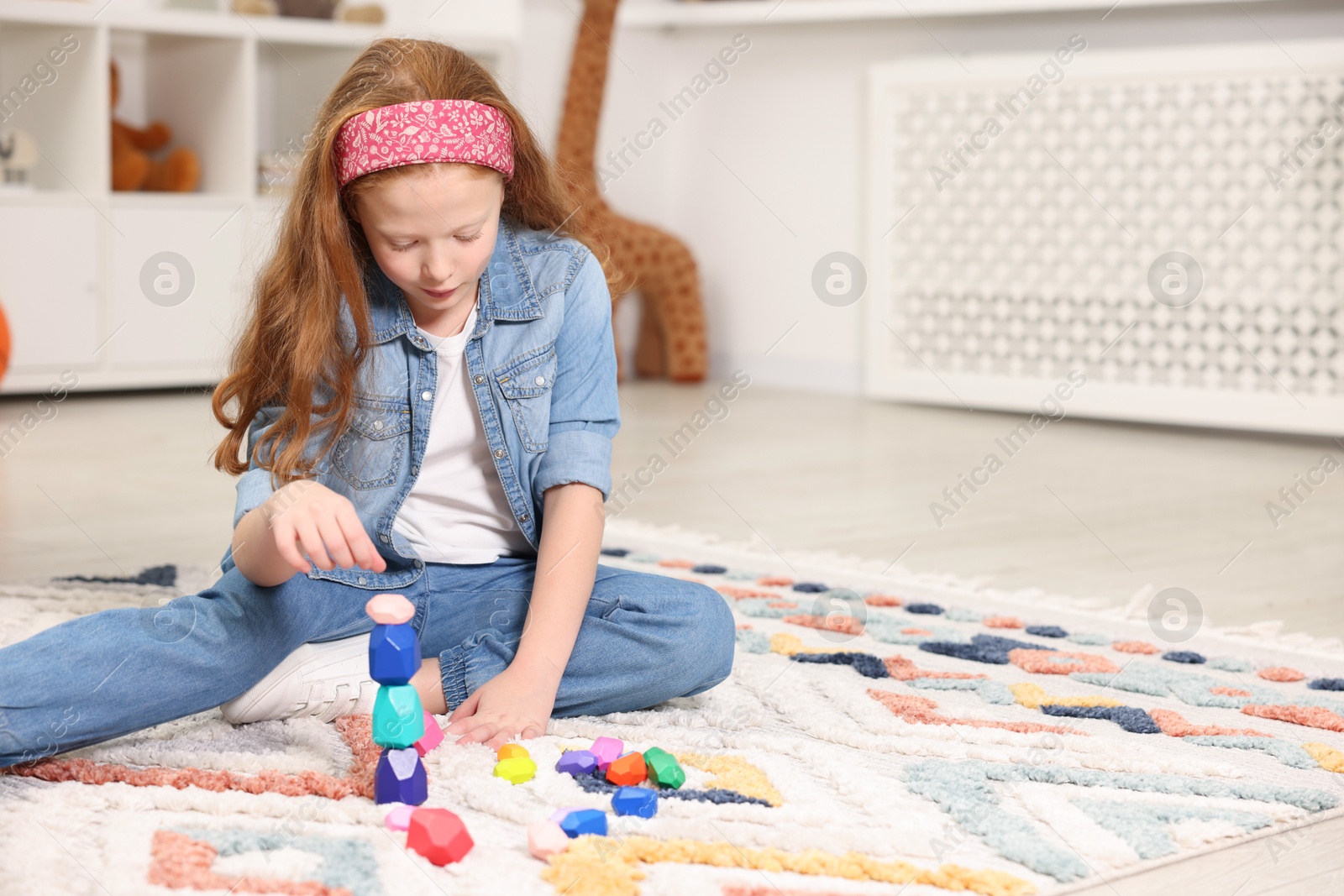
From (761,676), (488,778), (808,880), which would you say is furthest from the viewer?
(761,676)

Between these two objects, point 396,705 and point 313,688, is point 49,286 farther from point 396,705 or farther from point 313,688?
point 396,705

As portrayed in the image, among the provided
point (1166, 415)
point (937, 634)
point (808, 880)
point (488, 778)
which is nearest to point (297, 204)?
point (488, 778)

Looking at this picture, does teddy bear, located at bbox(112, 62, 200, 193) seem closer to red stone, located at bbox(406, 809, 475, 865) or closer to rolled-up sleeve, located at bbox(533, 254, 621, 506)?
rolled-up sleeve, located at bbox(533, 254, 621, 506)

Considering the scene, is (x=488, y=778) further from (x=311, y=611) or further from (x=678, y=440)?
(x=678, y=440)

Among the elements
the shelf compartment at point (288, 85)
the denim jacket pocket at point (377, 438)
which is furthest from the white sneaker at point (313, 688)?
the shelf compartment at point (288, 85)

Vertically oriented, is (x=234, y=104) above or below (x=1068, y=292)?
above

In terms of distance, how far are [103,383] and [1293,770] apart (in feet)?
8.61

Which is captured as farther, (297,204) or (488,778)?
(297,204)

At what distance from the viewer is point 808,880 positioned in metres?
0.74

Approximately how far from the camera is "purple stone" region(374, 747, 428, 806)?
0.81 m

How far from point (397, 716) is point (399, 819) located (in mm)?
54

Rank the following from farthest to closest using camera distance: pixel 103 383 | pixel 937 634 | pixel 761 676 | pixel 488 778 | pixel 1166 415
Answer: pixel 103 383, pixel 1166 415, pixel 937 634, pixel 761 676, pixel 488 778

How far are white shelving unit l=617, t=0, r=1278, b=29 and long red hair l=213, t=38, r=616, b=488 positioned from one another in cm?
216

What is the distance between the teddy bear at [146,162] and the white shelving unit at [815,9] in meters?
1.13
